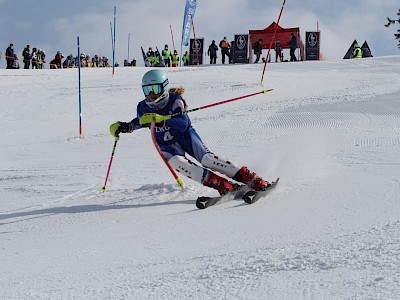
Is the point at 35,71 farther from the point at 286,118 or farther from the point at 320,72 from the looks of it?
the point at 286,118

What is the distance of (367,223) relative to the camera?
3.63m

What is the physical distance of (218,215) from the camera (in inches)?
175

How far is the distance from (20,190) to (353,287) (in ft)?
15.3

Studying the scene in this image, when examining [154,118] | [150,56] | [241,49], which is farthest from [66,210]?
[241,49]

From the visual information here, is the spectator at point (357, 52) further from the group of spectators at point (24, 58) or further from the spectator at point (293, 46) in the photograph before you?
the group of spectators at point (24, 58)

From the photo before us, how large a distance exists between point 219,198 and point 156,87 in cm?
119

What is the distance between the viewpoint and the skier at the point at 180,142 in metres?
5.08

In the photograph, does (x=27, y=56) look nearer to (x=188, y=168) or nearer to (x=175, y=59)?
(x=175, y=59)

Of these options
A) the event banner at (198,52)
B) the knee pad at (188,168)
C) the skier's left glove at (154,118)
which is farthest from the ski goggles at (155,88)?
the event banner at (198,52)

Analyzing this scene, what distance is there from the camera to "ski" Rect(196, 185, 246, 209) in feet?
15.6

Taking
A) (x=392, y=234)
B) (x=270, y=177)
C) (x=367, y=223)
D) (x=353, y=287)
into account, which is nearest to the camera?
(x=353, y=287)

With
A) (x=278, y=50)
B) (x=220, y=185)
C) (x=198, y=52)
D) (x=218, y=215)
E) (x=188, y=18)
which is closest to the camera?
(x=218, y=215)

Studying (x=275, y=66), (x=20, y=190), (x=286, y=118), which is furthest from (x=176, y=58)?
(x=20, y=190)

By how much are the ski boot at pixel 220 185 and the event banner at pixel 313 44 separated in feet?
92.4
